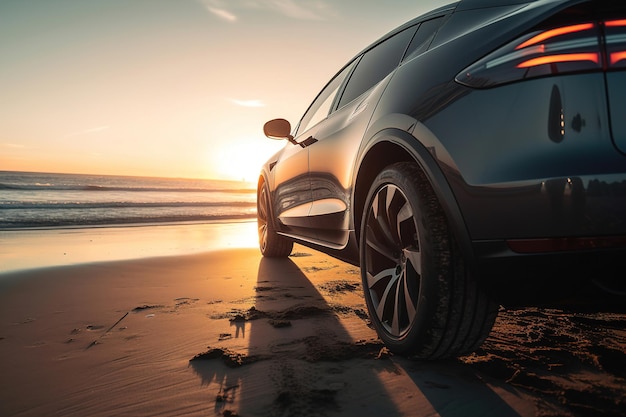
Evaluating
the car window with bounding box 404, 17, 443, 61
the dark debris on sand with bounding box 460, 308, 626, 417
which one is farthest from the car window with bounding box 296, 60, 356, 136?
the dark debris on sand with bounding box 460, 308, 626, 417


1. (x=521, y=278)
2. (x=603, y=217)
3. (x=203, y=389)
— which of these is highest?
(x=603, y=217)

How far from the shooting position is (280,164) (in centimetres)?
405

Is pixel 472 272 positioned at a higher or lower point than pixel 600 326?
higher

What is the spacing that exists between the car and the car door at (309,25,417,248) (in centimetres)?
17

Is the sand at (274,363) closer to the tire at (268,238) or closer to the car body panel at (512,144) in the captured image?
the car body panel at (512,144)

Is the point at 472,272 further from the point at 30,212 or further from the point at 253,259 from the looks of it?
the point at 30,212

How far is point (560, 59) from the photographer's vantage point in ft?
4.00

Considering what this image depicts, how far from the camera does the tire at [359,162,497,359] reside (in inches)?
57.7

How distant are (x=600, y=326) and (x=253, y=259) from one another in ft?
12.4

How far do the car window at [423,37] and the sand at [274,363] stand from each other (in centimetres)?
143

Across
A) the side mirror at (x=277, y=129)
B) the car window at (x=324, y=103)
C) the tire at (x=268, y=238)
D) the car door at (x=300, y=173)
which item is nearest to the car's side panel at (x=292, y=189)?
the car door at (x=300, y=173)

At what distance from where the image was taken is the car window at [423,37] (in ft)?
6.34

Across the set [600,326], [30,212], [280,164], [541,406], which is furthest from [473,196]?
[30,212]

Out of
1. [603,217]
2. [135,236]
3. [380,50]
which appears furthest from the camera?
[135,236]
